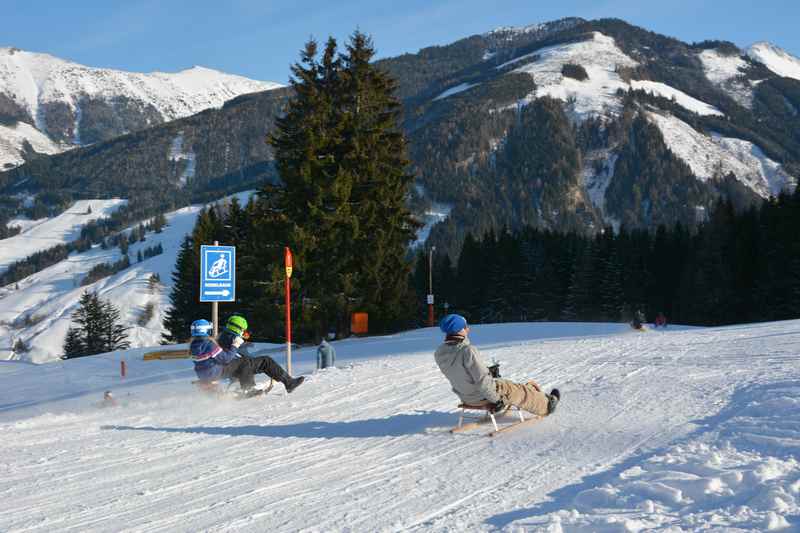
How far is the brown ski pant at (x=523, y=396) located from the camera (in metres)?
8.42

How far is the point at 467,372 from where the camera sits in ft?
27.2

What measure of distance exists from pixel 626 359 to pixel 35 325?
571 feet

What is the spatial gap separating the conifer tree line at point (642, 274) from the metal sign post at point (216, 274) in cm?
4465

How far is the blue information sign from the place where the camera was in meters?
15.2

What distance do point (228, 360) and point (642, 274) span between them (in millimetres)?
62424

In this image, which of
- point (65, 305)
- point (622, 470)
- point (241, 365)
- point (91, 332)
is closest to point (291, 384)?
point (241, 365)

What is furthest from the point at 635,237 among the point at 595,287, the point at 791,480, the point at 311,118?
the point at 791,480

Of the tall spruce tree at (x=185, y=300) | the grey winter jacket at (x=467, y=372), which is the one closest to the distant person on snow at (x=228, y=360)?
the grey winter jacket at (x=467, y=372)

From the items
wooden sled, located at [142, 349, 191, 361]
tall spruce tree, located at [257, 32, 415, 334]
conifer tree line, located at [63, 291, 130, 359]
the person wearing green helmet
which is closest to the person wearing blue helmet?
the person wearing green helmet

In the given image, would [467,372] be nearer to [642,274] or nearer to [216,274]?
[216,274]

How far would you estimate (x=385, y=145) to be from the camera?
32344 millimetres

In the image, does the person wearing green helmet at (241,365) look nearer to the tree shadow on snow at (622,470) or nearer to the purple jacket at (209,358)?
the purple jacket at (209,358)

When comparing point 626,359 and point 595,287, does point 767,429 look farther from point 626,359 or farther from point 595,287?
point 595,287

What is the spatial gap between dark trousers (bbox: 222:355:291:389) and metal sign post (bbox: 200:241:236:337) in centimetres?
358
